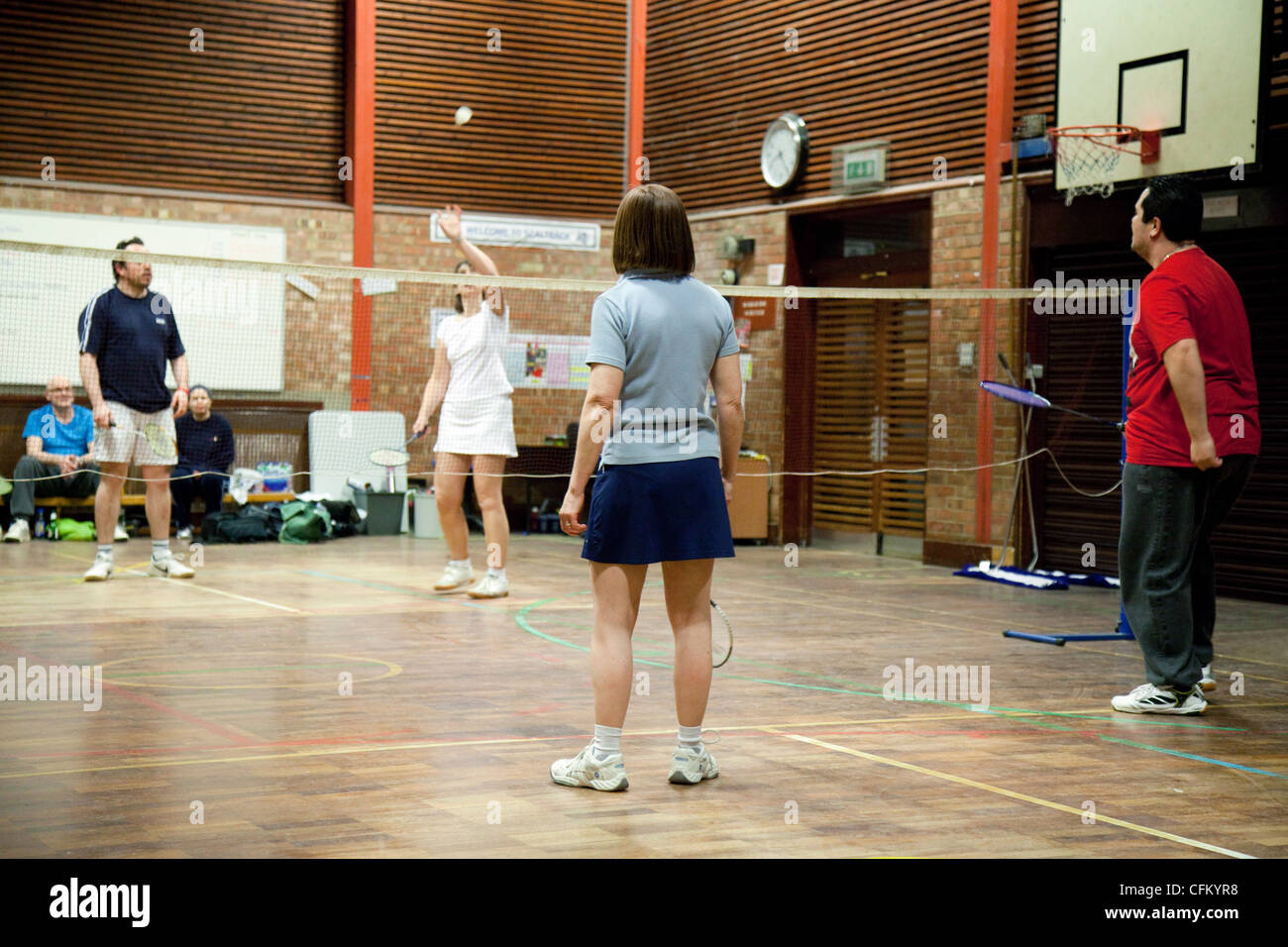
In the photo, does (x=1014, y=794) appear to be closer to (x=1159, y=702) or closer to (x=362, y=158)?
(x=1159, y=702)

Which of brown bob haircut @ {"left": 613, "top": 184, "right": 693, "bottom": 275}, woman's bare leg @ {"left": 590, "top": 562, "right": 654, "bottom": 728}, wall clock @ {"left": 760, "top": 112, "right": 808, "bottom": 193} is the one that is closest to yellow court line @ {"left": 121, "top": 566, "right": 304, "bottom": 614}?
woman's bare leg @ {"left": 590, "top": 562, "right": 654, "bottom": 728}

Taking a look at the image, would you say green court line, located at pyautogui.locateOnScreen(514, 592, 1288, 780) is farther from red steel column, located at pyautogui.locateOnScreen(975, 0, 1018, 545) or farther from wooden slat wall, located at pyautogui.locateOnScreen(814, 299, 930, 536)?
wooden slat wall, located at pyautogui.locateOnScreen(814, 299, 930, 536)

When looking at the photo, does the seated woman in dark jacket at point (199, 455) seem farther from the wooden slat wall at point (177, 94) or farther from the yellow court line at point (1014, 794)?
the yellow court line at point (1014, 794)

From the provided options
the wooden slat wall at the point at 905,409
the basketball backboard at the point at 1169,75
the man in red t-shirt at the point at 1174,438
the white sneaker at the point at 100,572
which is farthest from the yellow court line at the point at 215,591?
the basketball backboard at the point at 1169,75

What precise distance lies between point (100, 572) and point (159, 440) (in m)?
1.09

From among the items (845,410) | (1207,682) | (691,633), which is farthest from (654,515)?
(845,410)

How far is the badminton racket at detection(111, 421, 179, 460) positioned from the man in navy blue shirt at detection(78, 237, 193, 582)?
0.03 ft

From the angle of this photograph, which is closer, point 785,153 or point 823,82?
point 823,82

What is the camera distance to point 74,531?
12570 mm

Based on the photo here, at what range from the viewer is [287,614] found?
26.3 feet

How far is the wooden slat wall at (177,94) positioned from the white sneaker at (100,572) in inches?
241

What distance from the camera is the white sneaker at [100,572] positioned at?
30.3 feet

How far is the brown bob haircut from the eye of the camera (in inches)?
165
